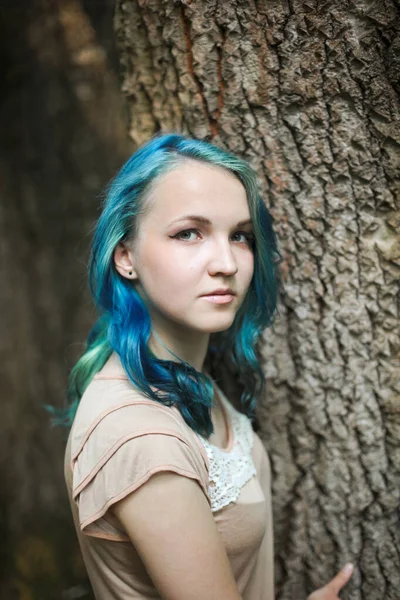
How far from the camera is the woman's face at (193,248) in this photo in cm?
158

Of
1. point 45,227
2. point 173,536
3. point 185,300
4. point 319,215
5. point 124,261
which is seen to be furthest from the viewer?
point 45,227

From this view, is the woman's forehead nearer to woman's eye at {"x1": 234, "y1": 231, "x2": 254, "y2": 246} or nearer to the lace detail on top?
woman's eye at {"x1": 234, "y1": 231, "x2": 254, "y2": 246}

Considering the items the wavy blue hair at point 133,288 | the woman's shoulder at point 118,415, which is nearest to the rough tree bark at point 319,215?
the wavy blue hair at point 133,288

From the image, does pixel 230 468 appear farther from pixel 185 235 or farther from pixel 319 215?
pixel 319 215

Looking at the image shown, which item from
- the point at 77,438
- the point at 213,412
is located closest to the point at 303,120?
the point at 213,412

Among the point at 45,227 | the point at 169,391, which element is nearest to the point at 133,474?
the point at 169,391

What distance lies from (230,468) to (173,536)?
1.27 feet

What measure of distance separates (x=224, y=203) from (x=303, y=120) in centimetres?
46

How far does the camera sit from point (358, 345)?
1.94m

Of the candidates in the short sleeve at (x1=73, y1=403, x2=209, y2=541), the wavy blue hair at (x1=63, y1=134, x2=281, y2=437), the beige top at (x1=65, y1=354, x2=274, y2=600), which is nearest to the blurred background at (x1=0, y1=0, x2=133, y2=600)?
the wavy blue hair at (x1=63, y1=134, x2=281, y2=437)

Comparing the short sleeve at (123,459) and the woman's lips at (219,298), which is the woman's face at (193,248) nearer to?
the woman's lips at (219,298)

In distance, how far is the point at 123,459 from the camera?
1388 millimetres

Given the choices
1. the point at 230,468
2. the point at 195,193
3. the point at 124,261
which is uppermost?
the point at 195,193

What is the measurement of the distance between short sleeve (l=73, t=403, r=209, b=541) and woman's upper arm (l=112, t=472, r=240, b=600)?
26 millimetres
